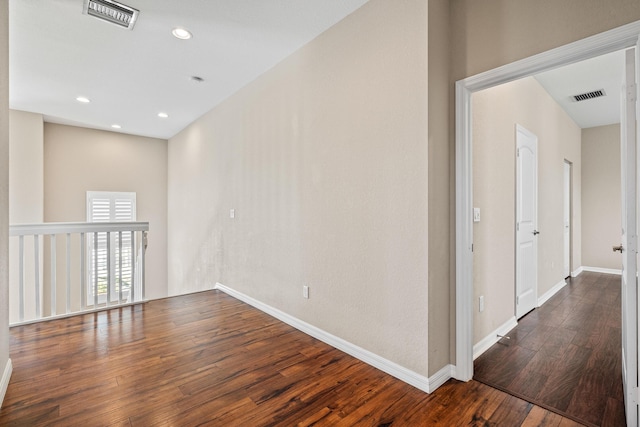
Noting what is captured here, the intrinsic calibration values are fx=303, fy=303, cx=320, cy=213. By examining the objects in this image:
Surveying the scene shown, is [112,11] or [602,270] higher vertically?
[112,11]

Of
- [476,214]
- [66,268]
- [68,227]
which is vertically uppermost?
[476,214]

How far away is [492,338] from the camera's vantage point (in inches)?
106

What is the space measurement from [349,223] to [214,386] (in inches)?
59.8

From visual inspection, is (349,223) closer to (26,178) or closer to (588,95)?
(588,95)

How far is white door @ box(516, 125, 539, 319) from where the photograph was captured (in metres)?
3.26

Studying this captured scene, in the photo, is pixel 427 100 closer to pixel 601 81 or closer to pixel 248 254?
pixel 248 254

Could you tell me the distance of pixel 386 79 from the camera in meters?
2.21

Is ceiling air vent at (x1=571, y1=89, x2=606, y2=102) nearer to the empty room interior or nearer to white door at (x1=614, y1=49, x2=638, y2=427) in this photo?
the empty room interior

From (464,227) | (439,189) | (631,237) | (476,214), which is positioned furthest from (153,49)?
(631,237)

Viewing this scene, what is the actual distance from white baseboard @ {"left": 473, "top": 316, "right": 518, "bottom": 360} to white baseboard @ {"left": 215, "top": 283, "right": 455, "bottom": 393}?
1.62 feet

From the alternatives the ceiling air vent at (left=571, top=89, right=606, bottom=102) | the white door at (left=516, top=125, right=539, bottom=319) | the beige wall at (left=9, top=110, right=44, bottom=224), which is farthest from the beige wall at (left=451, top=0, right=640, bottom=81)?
the beige wall at (left=9, top=110, right=44, bottom=224)

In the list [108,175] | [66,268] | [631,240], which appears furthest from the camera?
[108,175]

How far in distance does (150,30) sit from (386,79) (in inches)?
84.8

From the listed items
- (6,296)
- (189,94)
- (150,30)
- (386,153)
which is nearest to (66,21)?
(150,30)
